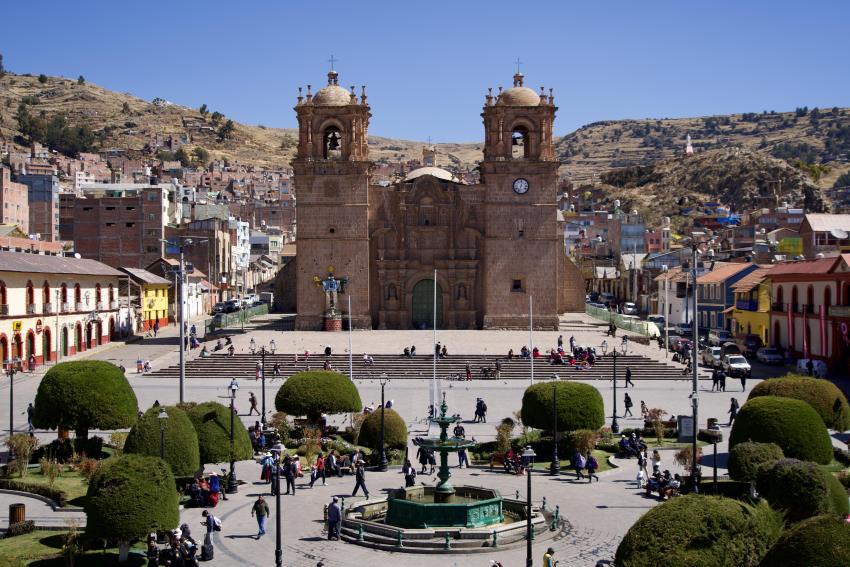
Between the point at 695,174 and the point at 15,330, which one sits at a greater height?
the point at 695,174

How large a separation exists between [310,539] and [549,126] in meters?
45.5

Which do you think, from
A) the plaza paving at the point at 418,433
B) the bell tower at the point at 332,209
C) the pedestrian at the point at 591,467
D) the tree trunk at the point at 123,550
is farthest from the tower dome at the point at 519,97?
the tree trunk at the point at 123,550

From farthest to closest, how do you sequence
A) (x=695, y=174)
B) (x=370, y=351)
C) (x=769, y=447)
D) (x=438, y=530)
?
(x=695, y=174), (x=370, y=351), (x=769, y=447), (x=438, y=530)

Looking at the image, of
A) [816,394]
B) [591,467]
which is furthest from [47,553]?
[816,394]

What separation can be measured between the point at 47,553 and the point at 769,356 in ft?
140

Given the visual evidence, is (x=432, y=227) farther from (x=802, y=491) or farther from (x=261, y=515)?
(x=802, y=491)

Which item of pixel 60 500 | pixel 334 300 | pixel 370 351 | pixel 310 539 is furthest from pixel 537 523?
pixel 334 300

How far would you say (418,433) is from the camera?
115 ft

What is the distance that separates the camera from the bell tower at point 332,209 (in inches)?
2511

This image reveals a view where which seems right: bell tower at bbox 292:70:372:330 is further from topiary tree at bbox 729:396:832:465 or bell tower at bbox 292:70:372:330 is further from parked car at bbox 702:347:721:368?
topiary tree at bbox 729:396:832:465

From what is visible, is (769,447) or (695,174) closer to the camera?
(769,447)

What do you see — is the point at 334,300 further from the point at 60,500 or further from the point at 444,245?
the point at 60,500

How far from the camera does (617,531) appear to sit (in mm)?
22953

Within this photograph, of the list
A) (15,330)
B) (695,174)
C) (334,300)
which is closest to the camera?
(15,330)
